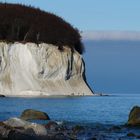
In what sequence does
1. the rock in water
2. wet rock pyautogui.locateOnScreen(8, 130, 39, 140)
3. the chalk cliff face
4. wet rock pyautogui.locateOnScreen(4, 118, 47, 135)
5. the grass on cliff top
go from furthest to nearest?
the grass on cliff top → the chalk cliff face → the rock in water → wet rock pyautogui.locateOnScreen(4, 118, 47, 135) → wet rock pyautogui.locateOnScreen(8, 130, 39, 140)

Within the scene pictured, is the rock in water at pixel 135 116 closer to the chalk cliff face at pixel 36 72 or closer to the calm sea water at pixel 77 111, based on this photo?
the calm sea water at pixel 77 111

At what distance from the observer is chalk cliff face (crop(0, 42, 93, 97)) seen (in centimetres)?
9638

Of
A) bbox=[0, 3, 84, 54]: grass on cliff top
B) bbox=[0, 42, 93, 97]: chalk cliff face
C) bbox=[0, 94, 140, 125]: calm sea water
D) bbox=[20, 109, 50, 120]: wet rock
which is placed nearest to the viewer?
bbox=[20, 109, 50, 120]: wet rock

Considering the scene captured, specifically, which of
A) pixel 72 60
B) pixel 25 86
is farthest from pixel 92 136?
pixel 72 60

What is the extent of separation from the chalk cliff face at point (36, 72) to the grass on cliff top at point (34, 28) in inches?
102

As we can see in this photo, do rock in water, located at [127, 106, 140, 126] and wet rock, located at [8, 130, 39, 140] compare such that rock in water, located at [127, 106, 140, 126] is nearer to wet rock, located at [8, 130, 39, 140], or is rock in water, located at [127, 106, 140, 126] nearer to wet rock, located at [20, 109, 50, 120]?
wet rock, located at [20, 109, 50, 120]

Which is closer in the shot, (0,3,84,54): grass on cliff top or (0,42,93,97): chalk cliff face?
(0,42,93,97): chalk cliff face

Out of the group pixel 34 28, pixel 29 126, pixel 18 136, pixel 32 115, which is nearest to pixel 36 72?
pixel 34 28

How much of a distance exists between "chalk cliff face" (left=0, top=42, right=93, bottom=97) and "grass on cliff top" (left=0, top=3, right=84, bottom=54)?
2.59 meters

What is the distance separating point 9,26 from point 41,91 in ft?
45.8

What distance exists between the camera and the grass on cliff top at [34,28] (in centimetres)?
10306

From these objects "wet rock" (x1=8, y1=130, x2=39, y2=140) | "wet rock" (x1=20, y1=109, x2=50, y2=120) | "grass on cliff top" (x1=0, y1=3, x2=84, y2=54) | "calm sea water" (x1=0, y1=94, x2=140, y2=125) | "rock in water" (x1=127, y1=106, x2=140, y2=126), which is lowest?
"calm sea water" (x1=0, y1=94, x2=140, y2=125)

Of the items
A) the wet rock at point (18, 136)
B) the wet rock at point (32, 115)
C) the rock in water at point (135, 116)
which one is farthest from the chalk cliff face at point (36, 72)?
the wet rock at point (18, 136)

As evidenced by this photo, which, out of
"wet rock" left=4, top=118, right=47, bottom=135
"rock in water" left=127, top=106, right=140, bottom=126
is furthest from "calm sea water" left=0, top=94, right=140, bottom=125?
"wet rock" left=4, top=118, right=47, bottom=135
